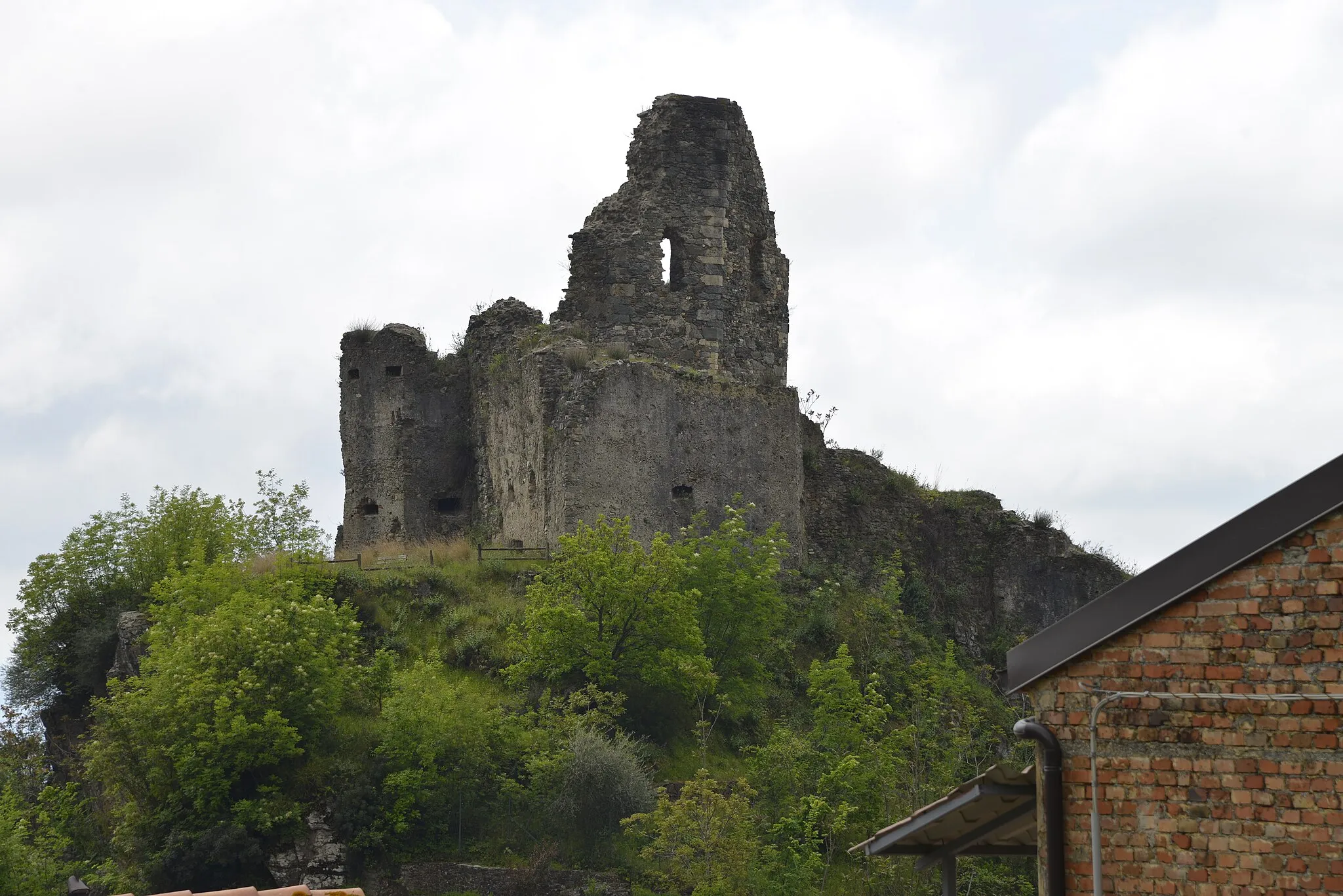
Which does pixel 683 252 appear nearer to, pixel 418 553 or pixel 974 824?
pixel 418 553

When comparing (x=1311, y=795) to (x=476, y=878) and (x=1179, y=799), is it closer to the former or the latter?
(x=1179, y=799)

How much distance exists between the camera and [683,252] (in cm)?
3033

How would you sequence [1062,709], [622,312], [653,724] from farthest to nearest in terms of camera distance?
[622,312] → [653,724] → [1062,709]

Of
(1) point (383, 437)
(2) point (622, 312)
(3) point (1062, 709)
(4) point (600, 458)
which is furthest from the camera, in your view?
(1) point (383, 437)

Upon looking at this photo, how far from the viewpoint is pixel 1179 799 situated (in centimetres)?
921

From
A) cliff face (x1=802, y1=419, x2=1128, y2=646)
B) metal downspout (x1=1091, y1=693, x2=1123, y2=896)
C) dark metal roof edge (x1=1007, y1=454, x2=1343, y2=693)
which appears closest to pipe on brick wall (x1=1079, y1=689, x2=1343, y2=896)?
metal downspout (x1=1091, y1=693, x2=1123, y2=896)

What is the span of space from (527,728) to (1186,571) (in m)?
15.9

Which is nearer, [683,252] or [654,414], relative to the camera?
[654,414]

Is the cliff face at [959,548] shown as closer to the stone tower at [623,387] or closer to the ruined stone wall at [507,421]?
the stone tower at [623,387]

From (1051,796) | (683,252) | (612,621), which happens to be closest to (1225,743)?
(1051,796)

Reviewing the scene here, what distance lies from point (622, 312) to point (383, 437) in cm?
624

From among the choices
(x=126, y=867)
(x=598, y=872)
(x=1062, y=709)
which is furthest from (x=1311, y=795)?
(x=126, y=867)

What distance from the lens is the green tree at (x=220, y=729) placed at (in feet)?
74.9

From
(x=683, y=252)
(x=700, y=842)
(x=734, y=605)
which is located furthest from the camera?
(x=683, y=252)
